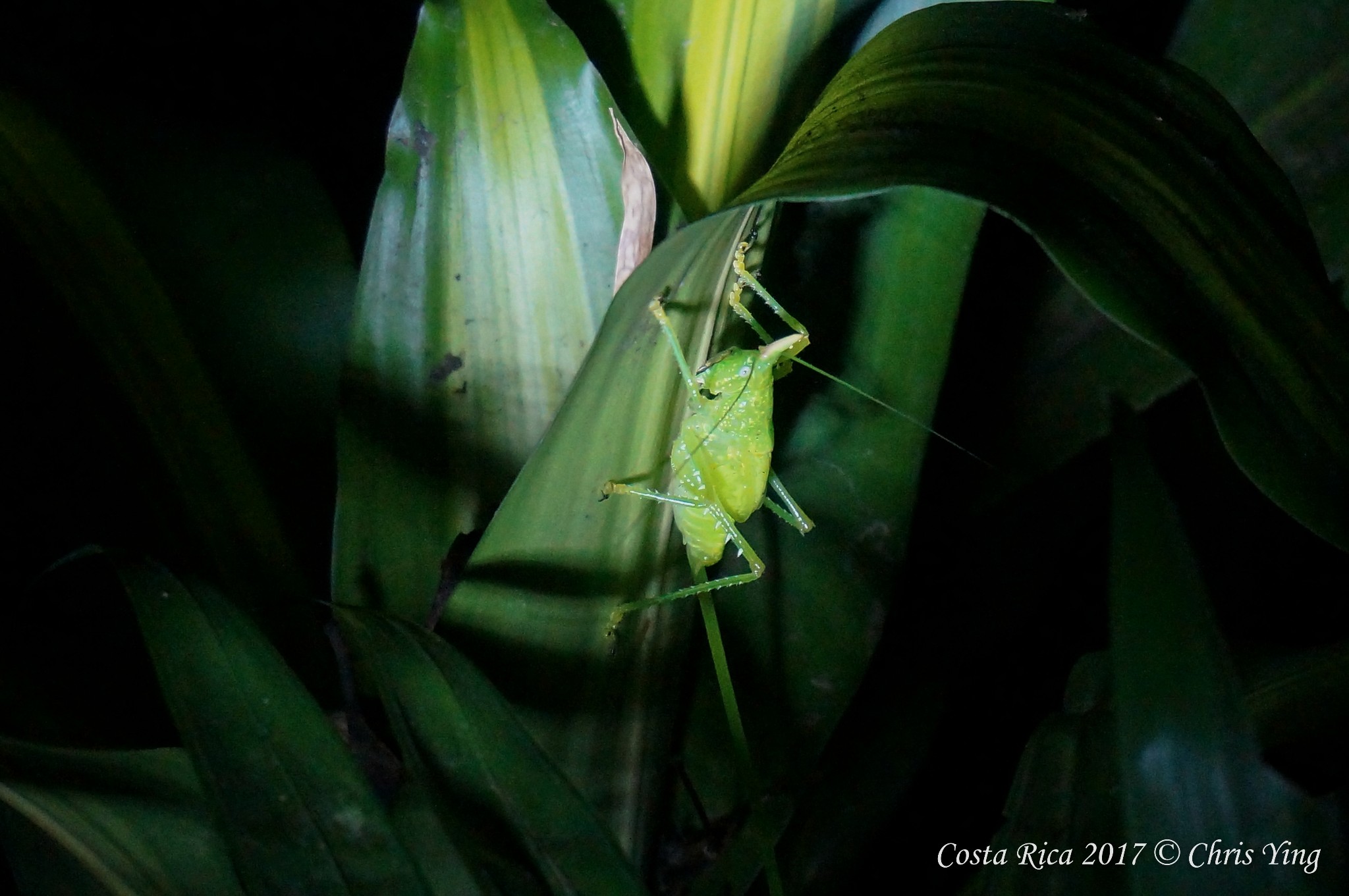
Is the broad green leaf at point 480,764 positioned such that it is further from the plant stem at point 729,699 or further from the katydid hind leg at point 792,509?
the katydid hind leg at point 792,509

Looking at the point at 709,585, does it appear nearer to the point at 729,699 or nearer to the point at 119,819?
the point at 729,699

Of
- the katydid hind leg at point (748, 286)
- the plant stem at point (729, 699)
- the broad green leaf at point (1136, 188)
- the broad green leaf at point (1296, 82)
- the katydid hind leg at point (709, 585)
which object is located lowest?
the plant stem at point (729, 699)

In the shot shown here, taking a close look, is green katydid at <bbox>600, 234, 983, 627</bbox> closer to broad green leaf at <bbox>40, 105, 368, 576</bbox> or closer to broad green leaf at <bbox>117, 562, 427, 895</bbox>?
broad green leaf at <bbox>117, 562, 427, 895</bbox>

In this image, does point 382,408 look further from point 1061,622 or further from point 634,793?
point 1061,622

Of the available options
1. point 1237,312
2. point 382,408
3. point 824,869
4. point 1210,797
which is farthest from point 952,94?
point 824,869

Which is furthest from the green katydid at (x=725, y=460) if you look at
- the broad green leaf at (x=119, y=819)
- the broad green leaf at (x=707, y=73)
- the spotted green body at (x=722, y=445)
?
the broad green leaf at (x=119, y=819)

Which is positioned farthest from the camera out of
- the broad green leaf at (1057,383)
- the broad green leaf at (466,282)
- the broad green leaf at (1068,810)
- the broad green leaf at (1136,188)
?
the broad green leaf at (1057,383)

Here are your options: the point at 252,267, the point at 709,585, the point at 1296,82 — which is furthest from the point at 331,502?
the point at 1296,82
